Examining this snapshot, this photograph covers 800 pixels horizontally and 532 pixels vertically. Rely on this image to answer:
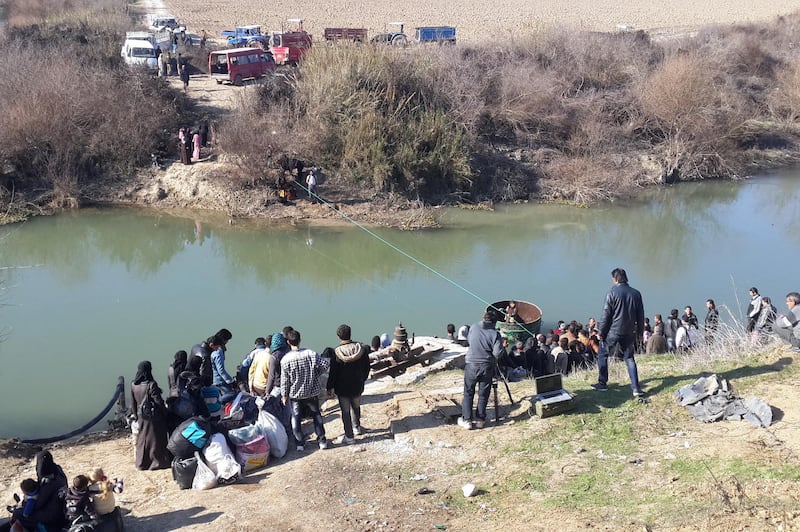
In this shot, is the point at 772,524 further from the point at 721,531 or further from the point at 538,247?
the point at 538,247

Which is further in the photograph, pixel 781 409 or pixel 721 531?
pixel 781 409

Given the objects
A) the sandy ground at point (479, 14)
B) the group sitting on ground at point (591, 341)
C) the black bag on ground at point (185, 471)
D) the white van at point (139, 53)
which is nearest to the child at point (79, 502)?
the black bag on ground at point (185, 471)

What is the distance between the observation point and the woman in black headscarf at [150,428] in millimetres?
8250

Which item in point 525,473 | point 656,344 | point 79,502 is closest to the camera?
point 79,502

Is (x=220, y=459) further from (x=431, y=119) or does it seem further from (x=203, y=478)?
(x=431, y=119)

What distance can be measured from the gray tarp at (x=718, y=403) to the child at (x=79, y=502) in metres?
6.22

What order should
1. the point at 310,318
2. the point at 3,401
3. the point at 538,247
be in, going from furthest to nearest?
1. the point at 538,247
2. the point at 310,318
3. the point at 3,401

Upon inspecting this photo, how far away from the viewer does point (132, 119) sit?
2652 centimetres

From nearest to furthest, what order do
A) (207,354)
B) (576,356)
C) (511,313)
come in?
(207,354)
(576,356)
(511,313)


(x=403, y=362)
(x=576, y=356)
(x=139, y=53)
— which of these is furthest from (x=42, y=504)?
(x=139, y=53)

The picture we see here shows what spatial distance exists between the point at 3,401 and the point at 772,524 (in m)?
11.6

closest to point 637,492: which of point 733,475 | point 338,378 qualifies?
point 733,475

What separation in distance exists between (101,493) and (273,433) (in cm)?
212

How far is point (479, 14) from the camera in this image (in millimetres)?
60812
